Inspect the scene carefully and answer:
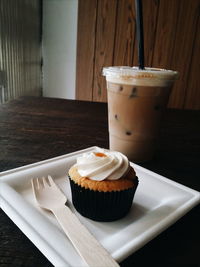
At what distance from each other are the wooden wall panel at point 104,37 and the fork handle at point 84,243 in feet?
7.94

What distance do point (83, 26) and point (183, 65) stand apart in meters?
1.17

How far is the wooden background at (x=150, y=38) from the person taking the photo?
231 cm

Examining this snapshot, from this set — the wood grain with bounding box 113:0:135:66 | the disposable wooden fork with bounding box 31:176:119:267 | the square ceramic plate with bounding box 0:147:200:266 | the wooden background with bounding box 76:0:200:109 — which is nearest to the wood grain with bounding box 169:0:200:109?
the wooden background with bounding box 76:0:200:109

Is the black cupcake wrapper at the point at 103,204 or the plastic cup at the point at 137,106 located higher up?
the plastic cup at the point at 137,106

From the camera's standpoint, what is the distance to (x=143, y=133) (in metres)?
0.68

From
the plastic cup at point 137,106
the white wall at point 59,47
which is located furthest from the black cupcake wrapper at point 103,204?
the white wall at point 59,47

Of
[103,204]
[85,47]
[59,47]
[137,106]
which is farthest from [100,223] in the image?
[59,47]

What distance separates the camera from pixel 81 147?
0.76m

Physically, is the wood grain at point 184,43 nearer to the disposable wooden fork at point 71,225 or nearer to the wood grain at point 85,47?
the wood grain at point 85,47

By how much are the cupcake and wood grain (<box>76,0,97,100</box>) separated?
7.82 feet

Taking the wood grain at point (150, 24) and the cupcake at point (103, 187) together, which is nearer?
the cupcake at point (103, 187)

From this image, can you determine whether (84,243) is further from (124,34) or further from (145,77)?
(124,34)

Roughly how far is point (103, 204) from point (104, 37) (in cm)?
242

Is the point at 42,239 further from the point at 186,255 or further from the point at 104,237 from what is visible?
the point at 186,255
